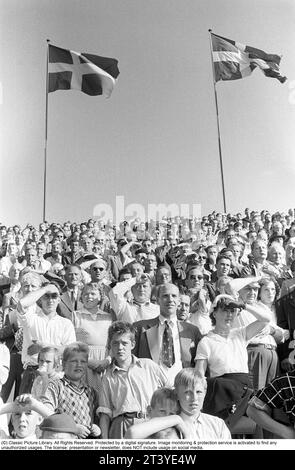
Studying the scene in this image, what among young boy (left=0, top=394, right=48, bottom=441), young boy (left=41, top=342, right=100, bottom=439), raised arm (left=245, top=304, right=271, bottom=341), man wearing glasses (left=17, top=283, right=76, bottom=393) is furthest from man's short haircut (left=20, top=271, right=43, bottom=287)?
raised arm (left=245, top=304, right=271, bottom=341)

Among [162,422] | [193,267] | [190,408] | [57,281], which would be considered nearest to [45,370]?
[190,408]

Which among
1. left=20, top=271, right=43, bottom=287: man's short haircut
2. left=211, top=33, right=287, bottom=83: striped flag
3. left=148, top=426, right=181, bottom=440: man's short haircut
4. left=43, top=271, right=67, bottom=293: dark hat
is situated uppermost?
left=211, top=33, right=287, bottom=83: striped flag

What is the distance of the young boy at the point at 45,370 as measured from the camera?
4441mm

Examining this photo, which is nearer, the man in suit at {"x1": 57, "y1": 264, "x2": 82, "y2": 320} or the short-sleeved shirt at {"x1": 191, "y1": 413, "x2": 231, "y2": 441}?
the short-sleeved shirt at {"x1": 191, "y1": 413, "x2": 231, "y2": 441}

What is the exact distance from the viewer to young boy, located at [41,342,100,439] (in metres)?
4.19

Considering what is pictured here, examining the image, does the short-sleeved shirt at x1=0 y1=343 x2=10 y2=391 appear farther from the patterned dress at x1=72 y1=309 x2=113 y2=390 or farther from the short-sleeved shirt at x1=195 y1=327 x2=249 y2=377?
the short-sleeved shirt at x1=195 y1=327 x2=249 y2=377

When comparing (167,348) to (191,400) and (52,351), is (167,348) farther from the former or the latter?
(191,400)

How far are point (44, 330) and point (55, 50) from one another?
13.4 metres

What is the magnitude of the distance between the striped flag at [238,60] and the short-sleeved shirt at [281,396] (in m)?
15.3

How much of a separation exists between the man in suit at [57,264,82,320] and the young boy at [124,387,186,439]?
2301 millimetres

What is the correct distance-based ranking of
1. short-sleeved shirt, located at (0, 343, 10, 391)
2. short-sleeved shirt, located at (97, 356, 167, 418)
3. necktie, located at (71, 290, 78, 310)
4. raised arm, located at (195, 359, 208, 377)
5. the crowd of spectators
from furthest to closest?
necktie, located at (71, 290, 78, 310) < raised arm, located at (195, 359, 208, 377) < short-sleeved shirt, located at (0, 343, 10, 391) < short-sleeved shirt, located at (97, 356, 167, 418) < the crowd of spectators

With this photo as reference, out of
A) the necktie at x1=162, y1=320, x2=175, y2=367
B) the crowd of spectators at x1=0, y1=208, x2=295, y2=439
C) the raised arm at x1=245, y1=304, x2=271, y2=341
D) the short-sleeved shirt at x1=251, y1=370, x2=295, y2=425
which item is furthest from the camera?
the raised arm at x1=245, y1=304, x2=271, y2=341

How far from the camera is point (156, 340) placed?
16.9 feet

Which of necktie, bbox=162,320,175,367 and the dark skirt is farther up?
necktie, bbox=162,320,175,367
